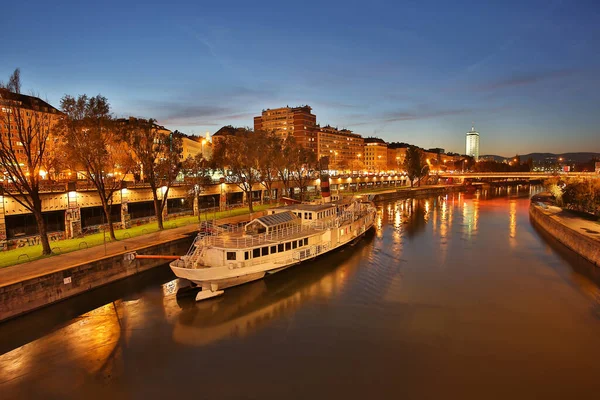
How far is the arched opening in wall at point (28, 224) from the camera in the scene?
94.2 ft

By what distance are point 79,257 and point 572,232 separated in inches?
1835

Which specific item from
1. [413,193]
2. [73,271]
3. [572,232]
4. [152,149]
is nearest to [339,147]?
[413,193]

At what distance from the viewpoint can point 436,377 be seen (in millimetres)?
15414

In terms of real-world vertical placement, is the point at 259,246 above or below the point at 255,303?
above

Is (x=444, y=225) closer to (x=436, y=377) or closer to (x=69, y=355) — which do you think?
(x=436, y=377)

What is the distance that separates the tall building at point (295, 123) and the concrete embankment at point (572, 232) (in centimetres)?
11547

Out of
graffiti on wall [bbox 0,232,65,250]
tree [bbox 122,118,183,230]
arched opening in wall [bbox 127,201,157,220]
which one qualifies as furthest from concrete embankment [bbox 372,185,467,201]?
graffiti on wall [bbox 0,232,65,250]

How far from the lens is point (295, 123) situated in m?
161

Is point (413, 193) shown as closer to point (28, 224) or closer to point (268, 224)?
point (268, 224)

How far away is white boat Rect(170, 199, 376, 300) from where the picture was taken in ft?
79.2

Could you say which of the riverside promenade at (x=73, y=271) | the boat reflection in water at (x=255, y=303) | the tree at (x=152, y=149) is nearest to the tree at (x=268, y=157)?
the tree at (x=152, y=149)

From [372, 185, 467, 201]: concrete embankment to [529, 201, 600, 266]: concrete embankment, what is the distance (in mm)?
35222

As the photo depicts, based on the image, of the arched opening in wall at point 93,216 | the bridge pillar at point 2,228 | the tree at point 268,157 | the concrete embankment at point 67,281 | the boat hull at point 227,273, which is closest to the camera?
the concrete embankment at point 67,281

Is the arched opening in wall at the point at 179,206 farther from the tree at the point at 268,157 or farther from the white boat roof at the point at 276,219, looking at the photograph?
the white boat roof at the point at 276,219
